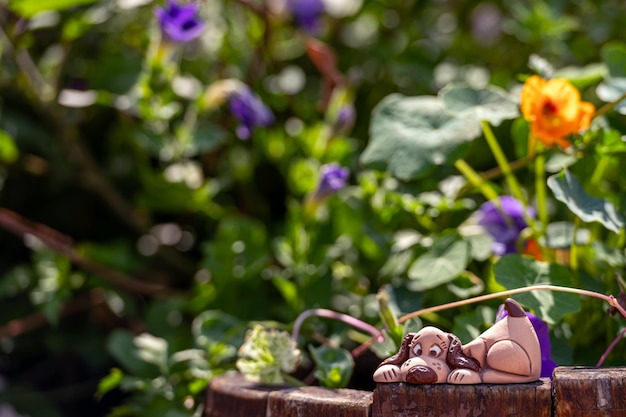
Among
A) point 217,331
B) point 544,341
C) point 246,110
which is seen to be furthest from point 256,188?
point 544,341

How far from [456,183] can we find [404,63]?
44cm

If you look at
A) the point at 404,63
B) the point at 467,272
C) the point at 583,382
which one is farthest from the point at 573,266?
the point at 404,63

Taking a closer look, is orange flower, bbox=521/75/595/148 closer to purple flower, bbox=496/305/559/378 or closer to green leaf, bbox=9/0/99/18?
purple flower, bbox=496/305/559/378

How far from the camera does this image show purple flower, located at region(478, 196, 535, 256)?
0.88 metres

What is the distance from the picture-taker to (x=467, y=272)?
34.0 inches

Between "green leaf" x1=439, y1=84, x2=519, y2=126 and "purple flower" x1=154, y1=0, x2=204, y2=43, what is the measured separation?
358 millimetres

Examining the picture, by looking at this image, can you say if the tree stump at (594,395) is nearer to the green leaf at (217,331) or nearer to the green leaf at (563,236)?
the green leaf at (563,236)

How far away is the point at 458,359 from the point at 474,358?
14 millimetres

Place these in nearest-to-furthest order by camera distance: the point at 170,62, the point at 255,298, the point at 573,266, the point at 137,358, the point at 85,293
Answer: the point at 573,266, the point at 137,358, the point at 255,298, the point at 170,62, the point at 85,293

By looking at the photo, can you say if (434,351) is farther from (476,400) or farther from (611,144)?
(611,144)

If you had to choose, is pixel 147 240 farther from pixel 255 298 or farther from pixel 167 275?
pixel 255 298

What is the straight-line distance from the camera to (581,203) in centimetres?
73

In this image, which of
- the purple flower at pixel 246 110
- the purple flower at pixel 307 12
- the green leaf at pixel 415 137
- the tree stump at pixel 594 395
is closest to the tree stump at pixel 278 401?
the tree stump at pixel 594 395

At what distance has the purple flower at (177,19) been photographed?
3.35ft
